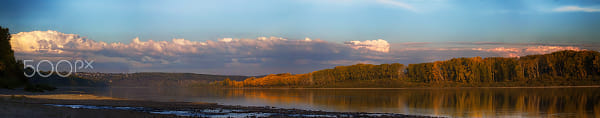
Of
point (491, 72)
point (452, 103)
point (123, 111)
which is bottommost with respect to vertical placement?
point (452, 103)

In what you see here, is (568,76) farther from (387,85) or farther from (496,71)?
(387,85)

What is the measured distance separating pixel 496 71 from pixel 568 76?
23424mm

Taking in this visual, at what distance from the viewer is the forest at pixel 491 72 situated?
131m

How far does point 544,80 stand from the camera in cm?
13238

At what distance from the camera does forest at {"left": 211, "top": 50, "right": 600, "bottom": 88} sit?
430 ft

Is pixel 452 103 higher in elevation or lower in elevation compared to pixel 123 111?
lower

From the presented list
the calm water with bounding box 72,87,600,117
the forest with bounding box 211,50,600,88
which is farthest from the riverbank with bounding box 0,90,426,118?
the forest with bounding box 211,50,600,88

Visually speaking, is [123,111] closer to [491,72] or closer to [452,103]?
[452,103]

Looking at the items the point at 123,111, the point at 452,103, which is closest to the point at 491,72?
the point at 452,103

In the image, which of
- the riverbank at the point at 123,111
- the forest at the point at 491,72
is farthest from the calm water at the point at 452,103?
the forest at the point at 491,72

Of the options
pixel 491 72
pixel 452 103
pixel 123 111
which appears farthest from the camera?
pixel 491 72

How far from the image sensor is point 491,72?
152 m

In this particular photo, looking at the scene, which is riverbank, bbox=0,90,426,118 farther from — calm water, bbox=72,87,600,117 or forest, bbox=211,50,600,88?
forest, bbox=211,50,600,88

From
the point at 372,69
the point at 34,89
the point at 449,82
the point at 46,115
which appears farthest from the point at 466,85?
the point at 46,115
